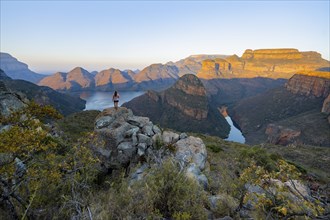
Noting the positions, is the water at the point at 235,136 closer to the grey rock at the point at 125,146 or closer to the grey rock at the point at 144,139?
the grey rock at the point at 144,139

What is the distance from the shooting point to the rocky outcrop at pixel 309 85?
445ft

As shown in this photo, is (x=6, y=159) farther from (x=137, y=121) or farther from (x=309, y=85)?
(x=309, y=85)

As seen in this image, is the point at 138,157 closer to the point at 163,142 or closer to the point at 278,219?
the point at 163,142

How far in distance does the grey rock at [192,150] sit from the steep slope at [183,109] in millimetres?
115504

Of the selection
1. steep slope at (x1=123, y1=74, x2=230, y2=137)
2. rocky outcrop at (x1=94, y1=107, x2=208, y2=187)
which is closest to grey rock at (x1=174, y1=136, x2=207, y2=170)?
rocky outcrop at (x1=94, y1=107, x2=208, y2=187)

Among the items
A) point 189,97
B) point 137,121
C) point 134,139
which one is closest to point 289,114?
point 189,97

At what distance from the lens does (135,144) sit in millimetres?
13867

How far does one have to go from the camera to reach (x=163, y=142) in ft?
48.9

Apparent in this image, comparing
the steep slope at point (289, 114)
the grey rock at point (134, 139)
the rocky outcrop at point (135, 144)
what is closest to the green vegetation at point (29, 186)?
the rocky outcrop at point (135, 144)

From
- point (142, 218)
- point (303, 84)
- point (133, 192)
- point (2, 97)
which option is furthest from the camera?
point (303, 84)

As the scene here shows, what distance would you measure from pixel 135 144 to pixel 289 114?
5505 inches

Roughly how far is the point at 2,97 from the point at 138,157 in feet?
32.9

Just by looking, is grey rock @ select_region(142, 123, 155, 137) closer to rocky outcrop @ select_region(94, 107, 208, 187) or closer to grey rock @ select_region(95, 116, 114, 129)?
rocky outcrop @ select_region(94, 107, 208, 187)

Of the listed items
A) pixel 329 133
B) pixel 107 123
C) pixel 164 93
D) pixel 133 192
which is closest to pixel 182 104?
pixel 164 93
